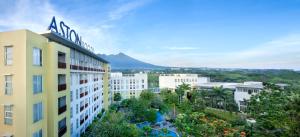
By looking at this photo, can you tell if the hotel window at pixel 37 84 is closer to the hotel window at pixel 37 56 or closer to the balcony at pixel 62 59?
the hotel window at pixel 37 56

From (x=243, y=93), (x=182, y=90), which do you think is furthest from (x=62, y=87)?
(x=182, y=90)

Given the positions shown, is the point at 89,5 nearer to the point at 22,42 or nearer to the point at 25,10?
the point at 25,10

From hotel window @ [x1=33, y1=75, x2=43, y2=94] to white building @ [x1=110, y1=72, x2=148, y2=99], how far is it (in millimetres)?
48131

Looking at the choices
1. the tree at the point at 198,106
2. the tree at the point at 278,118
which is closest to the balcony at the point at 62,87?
the tree at the point at 278,118

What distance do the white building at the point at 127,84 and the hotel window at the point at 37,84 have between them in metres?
48.1

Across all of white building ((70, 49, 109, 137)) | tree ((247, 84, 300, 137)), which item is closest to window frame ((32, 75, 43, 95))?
white building ((70, 49, 109, 137))

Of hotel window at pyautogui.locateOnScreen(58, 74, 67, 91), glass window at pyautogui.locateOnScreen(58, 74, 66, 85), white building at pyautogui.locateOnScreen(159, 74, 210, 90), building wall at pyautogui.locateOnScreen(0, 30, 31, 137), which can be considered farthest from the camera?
white building at pyautogui.locateOnScreen(159, 74, 210, 90)

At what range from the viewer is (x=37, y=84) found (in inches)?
454

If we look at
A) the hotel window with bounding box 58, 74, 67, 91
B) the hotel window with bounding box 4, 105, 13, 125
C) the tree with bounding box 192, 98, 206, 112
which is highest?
the hotel window with bounding box 58, 74, 67, 91

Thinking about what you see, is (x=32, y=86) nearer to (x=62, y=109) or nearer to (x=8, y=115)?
(x=8, y=115)

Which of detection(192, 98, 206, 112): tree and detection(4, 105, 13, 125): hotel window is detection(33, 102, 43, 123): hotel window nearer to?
detection(4, 105, 13, 125): hotel window

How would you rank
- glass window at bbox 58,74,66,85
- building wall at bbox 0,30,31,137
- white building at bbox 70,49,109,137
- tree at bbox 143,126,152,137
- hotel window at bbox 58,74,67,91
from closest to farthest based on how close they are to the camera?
building wall at bbox 0,30,31,137 → hotel window at bbox 58,74,67,91 → glass window at bbox 58,74,66,85 → white building at bbox 70,49,109,137 → tree at bbox 143,126,152,137

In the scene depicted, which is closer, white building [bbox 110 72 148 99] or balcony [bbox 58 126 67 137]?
balcony [bbox 58 126 67 137]

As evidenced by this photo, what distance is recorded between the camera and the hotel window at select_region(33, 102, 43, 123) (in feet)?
36.3
